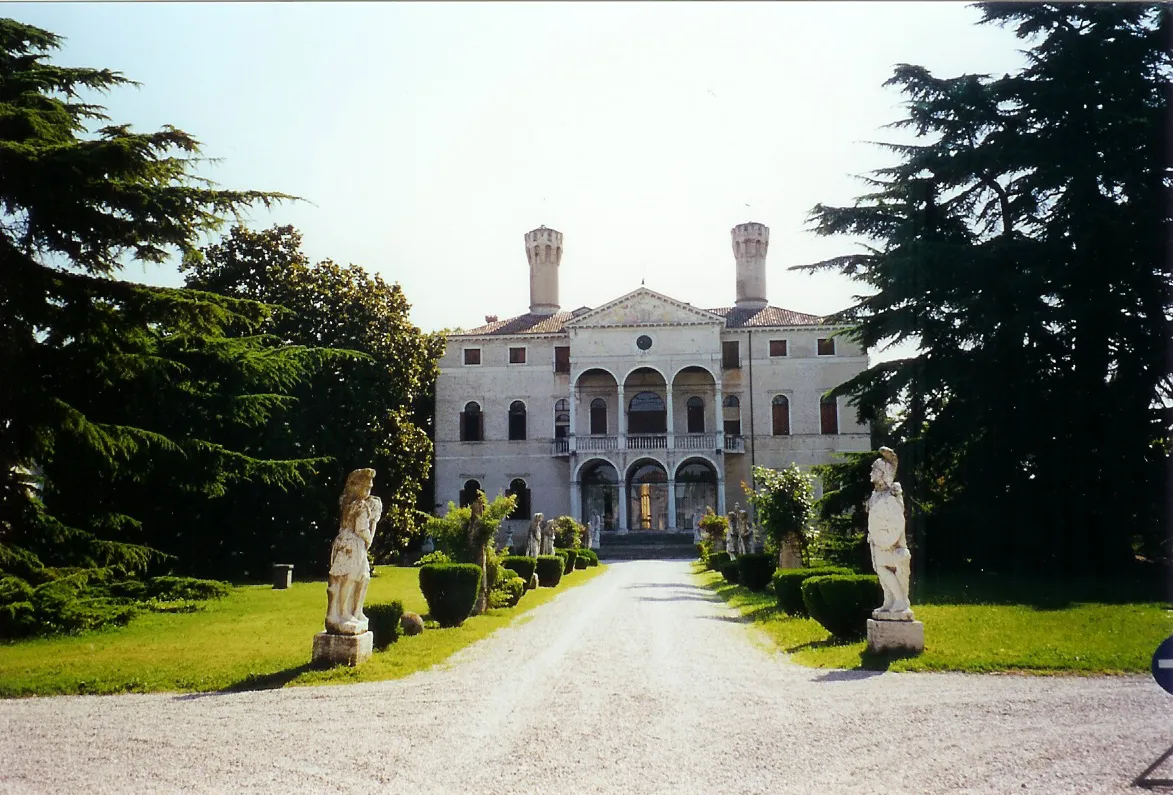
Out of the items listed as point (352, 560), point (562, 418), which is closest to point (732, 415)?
point (562, 418)

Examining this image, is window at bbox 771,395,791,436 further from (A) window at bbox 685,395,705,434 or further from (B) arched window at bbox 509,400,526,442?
(B) arched window at bbox 509,400,526,442

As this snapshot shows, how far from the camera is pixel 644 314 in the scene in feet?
146

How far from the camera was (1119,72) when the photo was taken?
17.4 m

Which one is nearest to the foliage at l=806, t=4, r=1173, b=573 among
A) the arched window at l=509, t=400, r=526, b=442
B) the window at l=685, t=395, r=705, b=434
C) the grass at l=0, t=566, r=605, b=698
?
the grass at l=0, t=566, r=605, b=698

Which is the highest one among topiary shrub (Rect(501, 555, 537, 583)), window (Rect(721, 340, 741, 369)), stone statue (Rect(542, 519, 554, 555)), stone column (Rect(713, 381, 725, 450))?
window (Rect(721, 340, 741, 369))

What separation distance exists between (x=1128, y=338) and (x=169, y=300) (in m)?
16.2

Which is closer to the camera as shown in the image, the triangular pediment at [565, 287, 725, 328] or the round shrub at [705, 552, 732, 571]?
the round shrub at [705, 552, 732, 571]

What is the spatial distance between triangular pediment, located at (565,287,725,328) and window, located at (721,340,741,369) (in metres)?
1.38

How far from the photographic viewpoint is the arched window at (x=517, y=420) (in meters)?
45.5

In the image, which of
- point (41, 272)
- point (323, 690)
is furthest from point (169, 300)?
point (323, 690)

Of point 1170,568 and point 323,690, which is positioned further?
point 1170,568

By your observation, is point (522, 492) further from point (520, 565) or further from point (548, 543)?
point (520, 565)

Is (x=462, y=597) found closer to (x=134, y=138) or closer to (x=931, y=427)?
(x=134, y=138)

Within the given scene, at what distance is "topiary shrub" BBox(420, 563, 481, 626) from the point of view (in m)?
12.5
